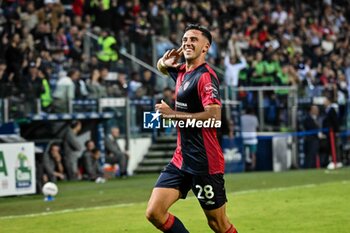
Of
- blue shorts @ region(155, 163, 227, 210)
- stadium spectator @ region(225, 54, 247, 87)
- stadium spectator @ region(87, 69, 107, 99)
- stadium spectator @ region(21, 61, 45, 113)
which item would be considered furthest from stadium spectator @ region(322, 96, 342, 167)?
blue shorts @ region(155, 163, 227, 210)

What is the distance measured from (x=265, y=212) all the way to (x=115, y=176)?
31.5 ft

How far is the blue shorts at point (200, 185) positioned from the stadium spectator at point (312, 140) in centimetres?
1825

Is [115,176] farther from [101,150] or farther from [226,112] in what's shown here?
[226,112]

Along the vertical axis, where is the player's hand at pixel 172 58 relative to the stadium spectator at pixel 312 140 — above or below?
above

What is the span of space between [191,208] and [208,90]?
6820mm

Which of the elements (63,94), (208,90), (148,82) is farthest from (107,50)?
(208,90)

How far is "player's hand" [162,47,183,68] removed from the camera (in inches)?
389

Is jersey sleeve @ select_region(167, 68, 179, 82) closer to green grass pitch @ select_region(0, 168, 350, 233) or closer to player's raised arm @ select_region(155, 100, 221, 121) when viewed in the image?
player's raised arm @ select_region(155, 100, 221, 121)

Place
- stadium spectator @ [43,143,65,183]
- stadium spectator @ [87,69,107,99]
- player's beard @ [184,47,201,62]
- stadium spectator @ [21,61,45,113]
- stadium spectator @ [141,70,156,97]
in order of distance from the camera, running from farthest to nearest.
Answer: stadium spectator @ [141,70,156,97] → stadium spectator @ [87,69,107,99] → stadium spectator @ [21,61,45,113] → stadium spectator @ [43,143,65,183] → player's beard @ [184,47,201,62]

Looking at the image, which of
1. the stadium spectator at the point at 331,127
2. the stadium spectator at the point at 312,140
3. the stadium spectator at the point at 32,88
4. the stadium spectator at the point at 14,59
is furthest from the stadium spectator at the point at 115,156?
the stadium spectator at the point at 331,127

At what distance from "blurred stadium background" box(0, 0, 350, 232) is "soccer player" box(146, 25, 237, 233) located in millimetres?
4773

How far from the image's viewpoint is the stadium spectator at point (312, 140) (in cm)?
2750

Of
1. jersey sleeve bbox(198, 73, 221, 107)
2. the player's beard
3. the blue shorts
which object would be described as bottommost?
the blue shorts

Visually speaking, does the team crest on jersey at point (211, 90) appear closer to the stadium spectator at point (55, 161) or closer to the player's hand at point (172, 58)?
the player's hand at point (172, 58)
